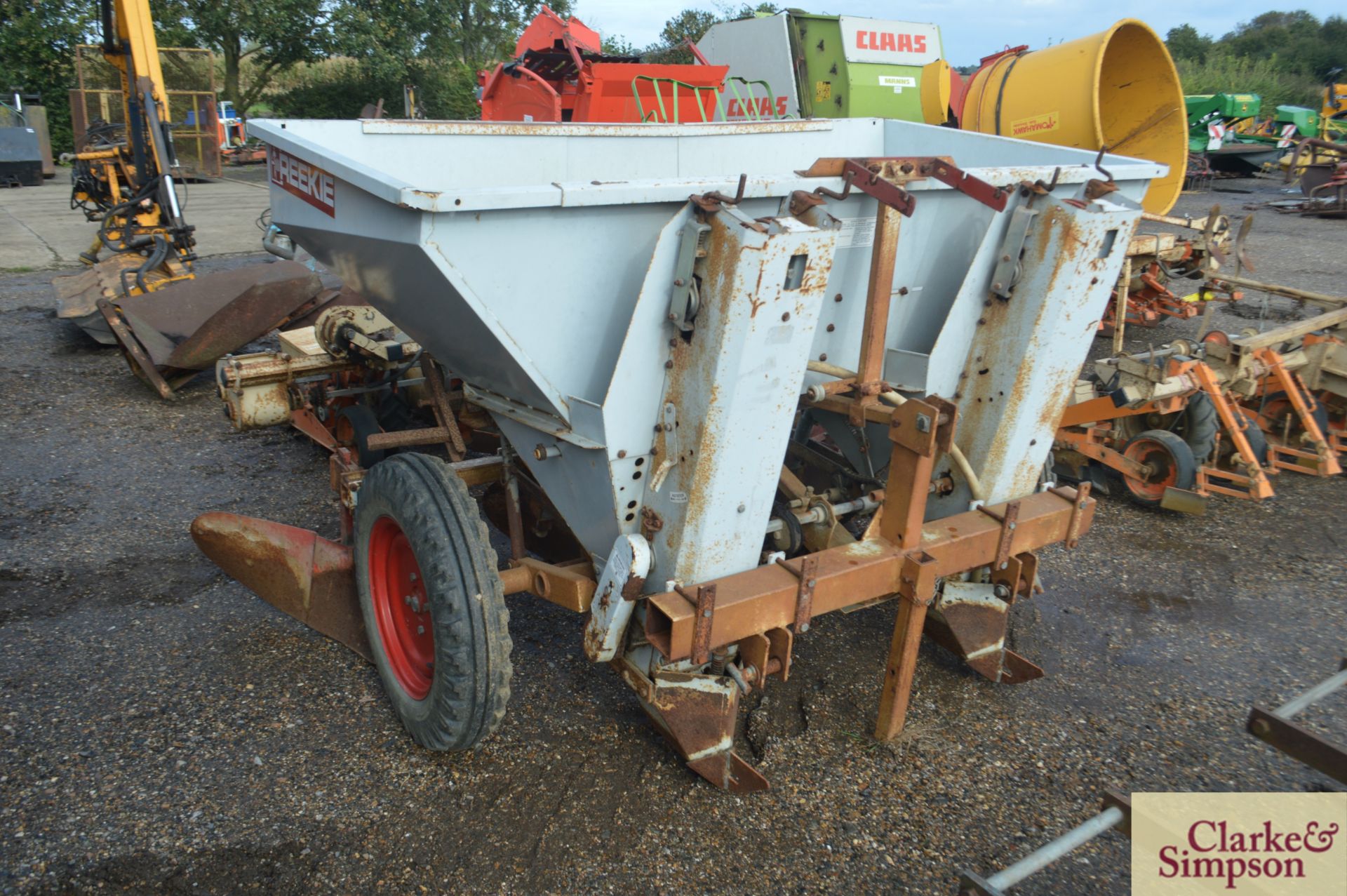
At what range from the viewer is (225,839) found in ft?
8.33

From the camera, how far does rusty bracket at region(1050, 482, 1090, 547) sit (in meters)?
2.98

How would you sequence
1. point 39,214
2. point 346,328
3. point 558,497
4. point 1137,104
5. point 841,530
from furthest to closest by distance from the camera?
point 39,214 → point 1137,104 → point 346,328 → point 841,530 → point 558,497

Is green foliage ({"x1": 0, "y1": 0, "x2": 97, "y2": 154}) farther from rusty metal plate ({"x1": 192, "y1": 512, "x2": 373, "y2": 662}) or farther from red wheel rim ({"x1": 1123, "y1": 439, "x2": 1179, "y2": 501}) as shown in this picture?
red wheel rim ({"x1": 1123, "y1": 439, "x2": 1179, "y2": 501})

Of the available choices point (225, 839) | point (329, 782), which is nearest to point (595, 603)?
point (329, 782)

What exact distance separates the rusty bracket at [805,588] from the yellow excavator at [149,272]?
4.71 metres

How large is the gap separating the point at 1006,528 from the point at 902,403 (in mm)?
546

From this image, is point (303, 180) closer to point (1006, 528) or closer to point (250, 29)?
point (1006, 528)

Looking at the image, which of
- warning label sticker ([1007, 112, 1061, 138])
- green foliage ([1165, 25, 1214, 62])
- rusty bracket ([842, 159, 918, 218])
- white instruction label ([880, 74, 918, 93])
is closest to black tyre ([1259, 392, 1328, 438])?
warning label sticker ([1007, 112, 1061, 138])

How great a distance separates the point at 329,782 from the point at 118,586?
1.78m

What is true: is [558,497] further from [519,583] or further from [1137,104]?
[1137,104]

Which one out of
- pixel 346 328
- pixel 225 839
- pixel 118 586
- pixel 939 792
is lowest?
pixel 939 792

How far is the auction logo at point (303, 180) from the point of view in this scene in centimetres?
242

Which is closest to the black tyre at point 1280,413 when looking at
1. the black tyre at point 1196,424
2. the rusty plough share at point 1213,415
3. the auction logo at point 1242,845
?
the rusty plough share at point 1213,415

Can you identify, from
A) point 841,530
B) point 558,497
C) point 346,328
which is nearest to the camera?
point 558,497
